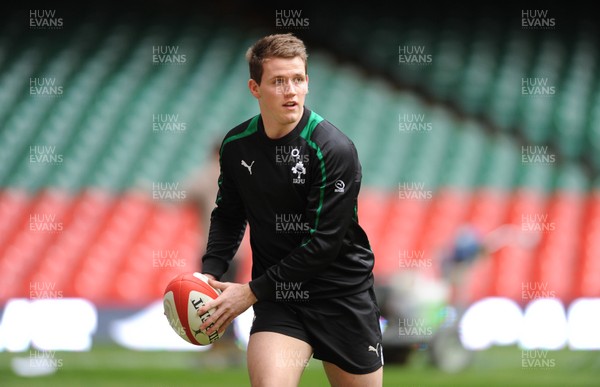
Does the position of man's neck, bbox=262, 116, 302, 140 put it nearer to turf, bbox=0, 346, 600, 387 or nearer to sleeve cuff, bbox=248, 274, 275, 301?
sleeve cuff, bbox=248, 274, 275, 301

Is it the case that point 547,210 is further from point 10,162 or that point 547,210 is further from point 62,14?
point 62,14

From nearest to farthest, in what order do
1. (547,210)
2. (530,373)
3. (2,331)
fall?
(530,373), (2,331), (547,210)

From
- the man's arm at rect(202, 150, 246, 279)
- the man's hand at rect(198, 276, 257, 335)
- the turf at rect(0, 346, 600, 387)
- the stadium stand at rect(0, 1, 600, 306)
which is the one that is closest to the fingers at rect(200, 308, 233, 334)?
the man's hand at rect(198, 276, 257, 335)

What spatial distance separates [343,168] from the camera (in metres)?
3.94

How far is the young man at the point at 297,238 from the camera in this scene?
387 cm

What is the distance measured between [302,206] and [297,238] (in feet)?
0.45

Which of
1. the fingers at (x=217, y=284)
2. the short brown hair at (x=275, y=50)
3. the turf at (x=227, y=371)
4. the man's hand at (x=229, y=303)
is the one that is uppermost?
the short brown hair at (x=275, y=50)

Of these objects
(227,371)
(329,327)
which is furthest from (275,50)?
(227,371)

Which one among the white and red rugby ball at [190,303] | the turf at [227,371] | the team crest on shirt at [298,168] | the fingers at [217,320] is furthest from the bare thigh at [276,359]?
the turf at [227,371]

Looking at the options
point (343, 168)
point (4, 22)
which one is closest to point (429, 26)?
point (4, 22)

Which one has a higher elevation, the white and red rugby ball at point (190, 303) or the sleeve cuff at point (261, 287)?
the sleeve cuff at point (261, 287)

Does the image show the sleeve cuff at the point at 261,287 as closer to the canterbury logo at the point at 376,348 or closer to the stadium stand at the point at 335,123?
the canterbury logo at the point at 376,348

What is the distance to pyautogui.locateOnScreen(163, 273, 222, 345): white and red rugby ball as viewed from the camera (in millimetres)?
4066

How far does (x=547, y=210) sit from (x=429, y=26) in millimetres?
4574
